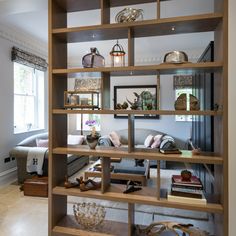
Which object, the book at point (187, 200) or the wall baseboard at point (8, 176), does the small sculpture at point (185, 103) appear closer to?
the book at point (187, 200)

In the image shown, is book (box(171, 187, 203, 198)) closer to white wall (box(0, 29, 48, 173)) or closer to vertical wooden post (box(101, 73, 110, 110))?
vertical wooden post (box(101, 73, 110, 110))

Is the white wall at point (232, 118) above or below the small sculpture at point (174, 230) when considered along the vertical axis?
above

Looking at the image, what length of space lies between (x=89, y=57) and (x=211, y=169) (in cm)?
177

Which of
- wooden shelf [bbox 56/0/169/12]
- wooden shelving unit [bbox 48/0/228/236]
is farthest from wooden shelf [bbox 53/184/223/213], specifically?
wooden shelf [bbox 56/0/169/12]

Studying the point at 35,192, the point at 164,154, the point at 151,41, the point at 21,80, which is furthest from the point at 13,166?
the point at 151,41

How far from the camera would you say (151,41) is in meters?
4.68

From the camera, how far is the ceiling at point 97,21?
2.27m

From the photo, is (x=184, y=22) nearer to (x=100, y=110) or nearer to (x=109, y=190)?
(x=100, y=110)

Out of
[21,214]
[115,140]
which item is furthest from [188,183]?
[115,140]

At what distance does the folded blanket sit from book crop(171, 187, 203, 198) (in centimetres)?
258

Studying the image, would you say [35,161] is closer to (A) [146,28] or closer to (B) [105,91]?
(B) [105,91]

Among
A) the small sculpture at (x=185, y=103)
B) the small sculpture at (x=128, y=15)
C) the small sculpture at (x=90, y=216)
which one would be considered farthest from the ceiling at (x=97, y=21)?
the small sculpture at (x=90, y=216)

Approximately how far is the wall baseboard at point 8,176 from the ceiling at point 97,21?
2.74 metres

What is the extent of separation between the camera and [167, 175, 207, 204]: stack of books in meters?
1.67
